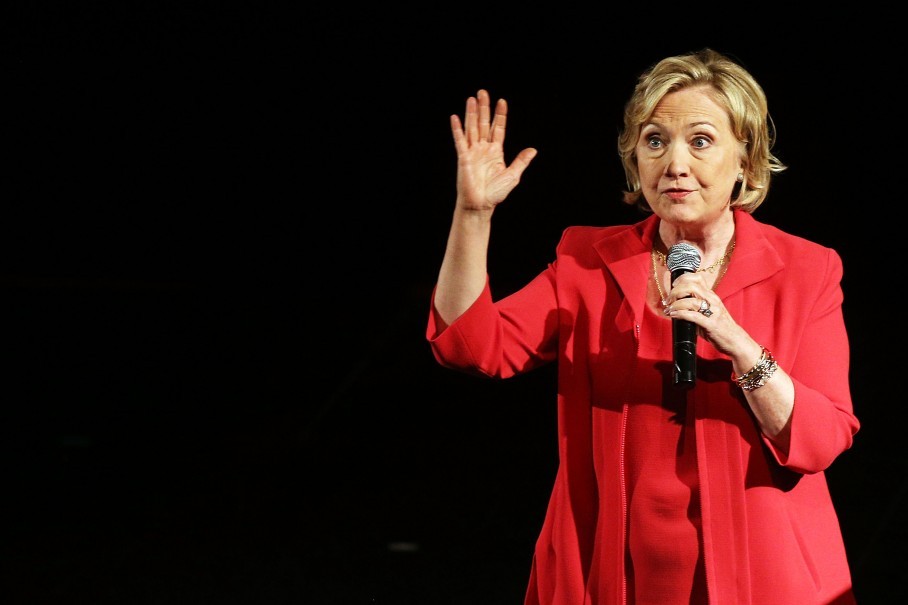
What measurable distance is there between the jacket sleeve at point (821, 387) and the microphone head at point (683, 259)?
17 centimetres

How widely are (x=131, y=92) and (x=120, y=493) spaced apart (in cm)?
143

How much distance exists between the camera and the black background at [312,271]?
329 centimetres

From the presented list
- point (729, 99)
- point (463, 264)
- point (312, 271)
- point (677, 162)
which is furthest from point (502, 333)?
point (312, 271)

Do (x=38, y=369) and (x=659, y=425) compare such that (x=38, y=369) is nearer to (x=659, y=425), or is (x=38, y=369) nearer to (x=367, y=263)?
(x=367, y=263)

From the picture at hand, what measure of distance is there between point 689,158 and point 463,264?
0.38 metres

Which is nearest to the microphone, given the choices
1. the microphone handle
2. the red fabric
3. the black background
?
the microphone handle

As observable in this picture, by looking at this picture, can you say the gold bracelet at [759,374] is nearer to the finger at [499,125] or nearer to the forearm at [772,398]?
the forearm at [772,398]

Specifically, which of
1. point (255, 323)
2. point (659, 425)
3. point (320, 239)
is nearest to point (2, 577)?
point (255, 323)

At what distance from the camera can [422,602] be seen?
303 centimetres

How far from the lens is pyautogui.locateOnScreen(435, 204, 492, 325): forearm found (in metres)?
1.41

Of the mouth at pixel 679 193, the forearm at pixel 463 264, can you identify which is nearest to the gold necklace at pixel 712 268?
the mouth at pixel 679 193

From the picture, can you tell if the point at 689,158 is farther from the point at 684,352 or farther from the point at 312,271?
the point at 312,271

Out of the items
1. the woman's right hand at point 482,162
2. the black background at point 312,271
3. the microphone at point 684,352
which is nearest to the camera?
the microphone at point 684,352

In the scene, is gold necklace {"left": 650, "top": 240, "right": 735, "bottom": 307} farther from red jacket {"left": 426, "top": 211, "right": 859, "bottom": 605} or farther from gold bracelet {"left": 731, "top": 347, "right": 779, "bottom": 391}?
gold bracelet {"left": 731, "top": 347, "right": 779, "bottom": 391}
